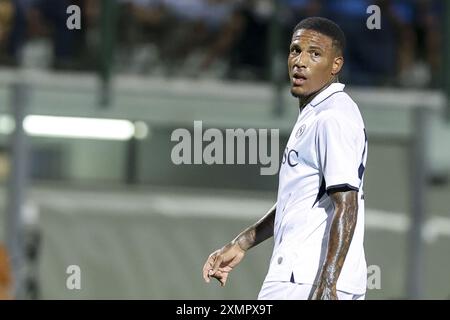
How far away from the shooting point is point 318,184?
3.81 m

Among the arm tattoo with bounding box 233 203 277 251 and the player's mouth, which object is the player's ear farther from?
the arm tattoo with bounding box 233 203 277 251

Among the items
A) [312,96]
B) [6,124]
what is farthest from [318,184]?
[6,124]

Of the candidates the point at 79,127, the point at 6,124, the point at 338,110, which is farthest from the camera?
the point at 79,127

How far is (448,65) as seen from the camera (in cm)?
1178

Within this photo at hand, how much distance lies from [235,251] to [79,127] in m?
7.31

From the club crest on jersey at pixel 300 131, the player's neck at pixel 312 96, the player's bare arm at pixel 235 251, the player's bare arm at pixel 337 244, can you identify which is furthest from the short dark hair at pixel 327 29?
the player's bare arm at pixel 235 251

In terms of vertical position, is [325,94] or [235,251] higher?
[325,94]

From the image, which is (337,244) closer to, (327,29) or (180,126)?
(327,29)

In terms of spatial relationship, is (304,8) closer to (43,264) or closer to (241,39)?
(241,39)

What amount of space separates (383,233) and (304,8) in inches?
84.3

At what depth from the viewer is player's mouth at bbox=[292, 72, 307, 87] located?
12.6 ft

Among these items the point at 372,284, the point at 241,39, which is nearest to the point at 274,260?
the point at 372,284

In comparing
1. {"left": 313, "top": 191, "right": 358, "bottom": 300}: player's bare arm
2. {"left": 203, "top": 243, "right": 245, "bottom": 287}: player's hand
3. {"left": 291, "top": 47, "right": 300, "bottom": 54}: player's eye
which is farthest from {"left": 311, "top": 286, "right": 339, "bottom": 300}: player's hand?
{"left": 291, "top": 47, "right": 300, "bottom": 54}: player's eye

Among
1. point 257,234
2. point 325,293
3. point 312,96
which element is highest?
point 312,96
